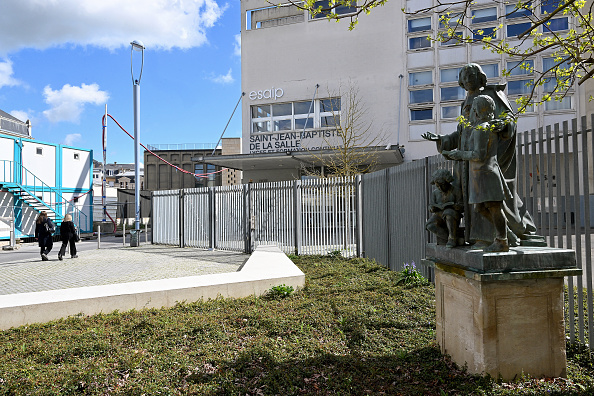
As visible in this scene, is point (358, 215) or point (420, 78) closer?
point (358, 215)

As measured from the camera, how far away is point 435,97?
25500 mm

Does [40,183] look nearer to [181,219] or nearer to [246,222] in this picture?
[181,219]

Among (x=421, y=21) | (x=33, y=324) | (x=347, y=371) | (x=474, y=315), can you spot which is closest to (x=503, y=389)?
(x=474, y=315)

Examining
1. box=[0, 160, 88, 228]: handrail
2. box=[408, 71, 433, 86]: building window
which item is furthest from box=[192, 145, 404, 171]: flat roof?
box=[0, 160, 88, 228]: handrail

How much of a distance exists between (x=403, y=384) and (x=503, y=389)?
832 millimetres

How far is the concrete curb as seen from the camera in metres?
6.10

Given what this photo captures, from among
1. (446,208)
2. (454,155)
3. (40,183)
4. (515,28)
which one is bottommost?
(446,208)

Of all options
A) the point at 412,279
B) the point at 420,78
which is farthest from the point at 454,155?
the point at 420,78

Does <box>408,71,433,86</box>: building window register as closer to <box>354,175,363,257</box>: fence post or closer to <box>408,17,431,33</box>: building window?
<box>408,17,431,33</box>: building window

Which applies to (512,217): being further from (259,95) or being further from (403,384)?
(259,95)

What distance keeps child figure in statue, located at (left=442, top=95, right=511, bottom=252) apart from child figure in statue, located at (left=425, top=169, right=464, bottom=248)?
357 millimetres

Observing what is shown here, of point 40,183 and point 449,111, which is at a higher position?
point 449,111

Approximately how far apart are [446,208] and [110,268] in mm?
9709

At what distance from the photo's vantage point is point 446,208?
4324 millimetres
